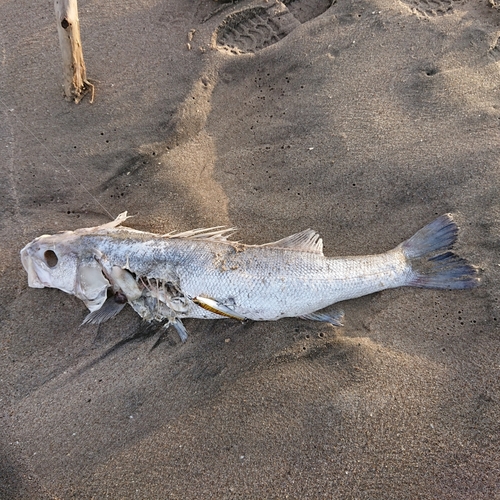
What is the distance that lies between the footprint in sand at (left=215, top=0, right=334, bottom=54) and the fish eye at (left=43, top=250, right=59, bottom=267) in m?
3.19

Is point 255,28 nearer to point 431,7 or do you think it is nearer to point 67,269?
point 431,7

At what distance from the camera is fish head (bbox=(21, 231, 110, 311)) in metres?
3.75

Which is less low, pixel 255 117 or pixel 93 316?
pixel 255 117

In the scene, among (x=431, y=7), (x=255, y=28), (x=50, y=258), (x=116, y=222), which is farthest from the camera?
(x=255, y=28)

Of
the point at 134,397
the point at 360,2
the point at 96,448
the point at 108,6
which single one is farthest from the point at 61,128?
the point at 360,2

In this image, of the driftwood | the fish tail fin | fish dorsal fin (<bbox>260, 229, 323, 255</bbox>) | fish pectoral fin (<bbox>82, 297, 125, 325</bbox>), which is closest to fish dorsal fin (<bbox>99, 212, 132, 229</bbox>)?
fish pectoral fin (<bbox>82, 297, 125, 325</bbox>)

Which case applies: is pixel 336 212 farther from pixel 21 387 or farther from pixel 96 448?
pixel 21 387

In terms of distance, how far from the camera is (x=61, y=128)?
15.3 ft

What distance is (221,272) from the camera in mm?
3602

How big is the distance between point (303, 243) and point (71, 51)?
3.24m

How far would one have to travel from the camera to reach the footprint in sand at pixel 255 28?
16.8 ft

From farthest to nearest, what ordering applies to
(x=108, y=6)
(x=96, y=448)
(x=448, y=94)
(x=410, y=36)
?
1. (x=108, y=6)
2. (x=410, y=36)
3. (x=448, y=94)
4. (x=96, y=448)

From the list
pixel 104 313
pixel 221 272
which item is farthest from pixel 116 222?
pixel 221 272

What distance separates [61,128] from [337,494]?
4540 millimetres
